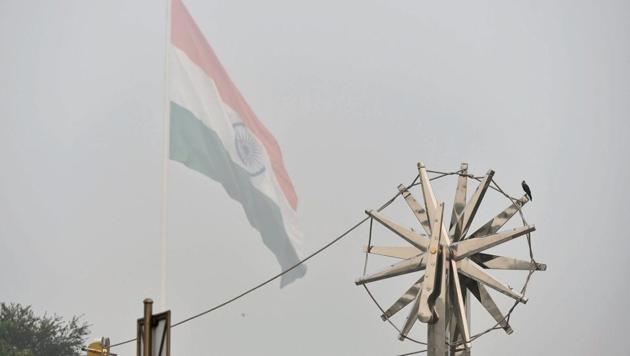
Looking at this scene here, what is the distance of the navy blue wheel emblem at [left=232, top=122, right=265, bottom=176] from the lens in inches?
669

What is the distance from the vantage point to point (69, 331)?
2509cm

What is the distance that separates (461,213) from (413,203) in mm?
576

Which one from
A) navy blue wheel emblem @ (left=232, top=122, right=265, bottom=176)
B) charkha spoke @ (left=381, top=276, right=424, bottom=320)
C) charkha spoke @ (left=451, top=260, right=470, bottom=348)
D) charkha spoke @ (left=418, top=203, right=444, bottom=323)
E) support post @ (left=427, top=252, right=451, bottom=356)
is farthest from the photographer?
navy blue wheel emblem @ (left=232, top=122, right=265, bottom=176)

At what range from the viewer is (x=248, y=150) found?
17281mm

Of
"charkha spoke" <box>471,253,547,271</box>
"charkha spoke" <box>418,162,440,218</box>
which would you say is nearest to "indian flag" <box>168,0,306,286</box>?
"charkha spoke" <box>418,162,440,218</box>

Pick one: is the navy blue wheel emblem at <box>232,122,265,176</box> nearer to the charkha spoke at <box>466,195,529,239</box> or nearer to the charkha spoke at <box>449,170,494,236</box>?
the charkha spoke at <box>449,170,494,236</box>

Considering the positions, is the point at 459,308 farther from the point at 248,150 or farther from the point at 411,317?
the point at 248,150

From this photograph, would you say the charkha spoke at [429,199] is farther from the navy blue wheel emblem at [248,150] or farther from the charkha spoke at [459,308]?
the navy blue wheel emblem at [248,150]

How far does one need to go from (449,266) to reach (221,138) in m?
4.12

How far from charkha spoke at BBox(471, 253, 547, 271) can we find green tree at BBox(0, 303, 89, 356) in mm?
12570

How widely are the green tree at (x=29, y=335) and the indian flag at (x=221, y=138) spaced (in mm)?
8899

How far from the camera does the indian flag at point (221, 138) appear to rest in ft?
53.2

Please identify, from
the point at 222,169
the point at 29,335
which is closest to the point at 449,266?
the point at 222,169

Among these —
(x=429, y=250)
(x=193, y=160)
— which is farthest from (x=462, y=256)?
(x=193, y=160)
